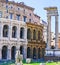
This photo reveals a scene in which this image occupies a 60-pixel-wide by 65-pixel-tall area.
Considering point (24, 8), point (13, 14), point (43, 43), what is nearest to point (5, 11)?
A: point (13, 14)

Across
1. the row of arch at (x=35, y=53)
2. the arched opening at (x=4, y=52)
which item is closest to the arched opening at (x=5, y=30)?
the arched opening at (x=4, y=52)

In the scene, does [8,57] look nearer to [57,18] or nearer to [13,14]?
[13,14]

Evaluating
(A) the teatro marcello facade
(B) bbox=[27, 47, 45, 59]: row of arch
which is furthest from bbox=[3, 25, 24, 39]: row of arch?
(B) bbox=[27, 47, 45, 59]: row of arch

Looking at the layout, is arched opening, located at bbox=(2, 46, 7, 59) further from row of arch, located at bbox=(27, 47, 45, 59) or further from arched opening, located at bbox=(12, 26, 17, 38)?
row of arch, located at bbox=(27, 47, 45, 59)

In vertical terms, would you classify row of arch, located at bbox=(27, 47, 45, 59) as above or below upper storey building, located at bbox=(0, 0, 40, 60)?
below

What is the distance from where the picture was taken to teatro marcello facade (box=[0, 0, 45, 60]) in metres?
60.7

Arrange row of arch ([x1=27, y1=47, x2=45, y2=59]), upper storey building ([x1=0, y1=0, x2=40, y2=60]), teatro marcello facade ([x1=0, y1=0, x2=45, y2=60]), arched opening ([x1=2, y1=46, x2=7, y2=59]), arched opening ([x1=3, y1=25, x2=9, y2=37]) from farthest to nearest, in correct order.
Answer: row of arch ([x1=27, y1=47, x2=45, y2=59]), arched opening ([x1=2, y1=46, x2=7, y2=59]), arched opening ([x1=3, y1=25, x2=9, y2=37]), teatro marcello facade ([x1=0, y1=0, x2=45, y2=60]), upper storey building ([x1=0, y1=0, x2=40, y2=60])

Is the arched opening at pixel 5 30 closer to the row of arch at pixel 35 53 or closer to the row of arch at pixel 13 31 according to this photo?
the row of arch at pixel 13 31

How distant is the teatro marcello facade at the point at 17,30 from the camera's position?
60656 mm

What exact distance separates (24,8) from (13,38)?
29.6 ft

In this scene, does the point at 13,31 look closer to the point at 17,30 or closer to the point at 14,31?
the point at 14,31

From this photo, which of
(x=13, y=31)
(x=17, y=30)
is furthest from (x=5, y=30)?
(x=17, y=30)

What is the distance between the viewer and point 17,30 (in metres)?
63.1

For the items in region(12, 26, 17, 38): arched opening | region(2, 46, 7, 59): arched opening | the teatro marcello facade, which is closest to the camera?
the teatro marcello facade
